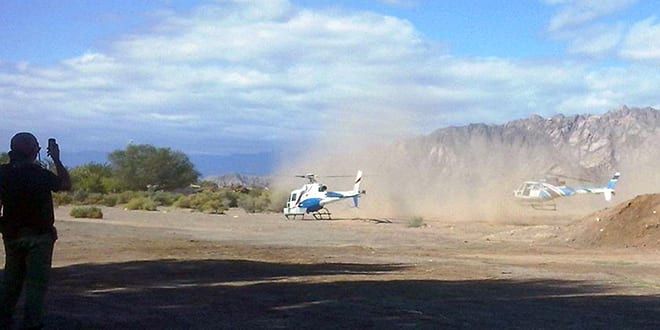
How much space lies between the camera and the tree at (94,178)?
312 feet

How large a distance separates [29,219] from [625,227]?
93.7ft

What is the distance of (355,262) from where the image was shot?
89.0ft

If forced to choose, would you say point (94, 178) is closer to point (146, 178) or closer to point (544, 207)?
point (146, 178)

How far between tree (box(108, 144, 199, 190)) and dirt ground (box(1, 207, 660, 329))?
202 ft

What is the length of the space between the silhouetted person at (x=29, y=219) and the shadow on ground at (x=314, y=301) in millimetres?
2000

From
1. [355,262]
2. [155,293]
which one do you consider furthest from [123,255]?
[155,293]

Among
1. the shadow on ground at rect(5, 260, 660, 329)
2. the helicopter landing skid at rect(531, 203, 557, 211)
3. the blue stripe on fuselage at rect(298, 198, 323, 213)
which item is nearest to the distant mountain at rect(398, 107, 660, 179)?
the helicopter landing skid at rect(531, 203, 557, 211)

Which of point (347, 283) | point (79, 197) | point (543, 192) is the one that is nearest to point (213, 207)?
point (79, 197)

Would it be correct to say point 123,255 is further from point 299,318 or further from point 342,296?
point 299,318

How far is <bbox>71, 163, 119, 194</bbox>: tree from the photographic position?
9500 centimetres

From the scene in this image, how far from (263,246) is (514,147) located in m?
81.6

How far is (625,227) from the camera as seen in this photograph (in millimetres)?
36688

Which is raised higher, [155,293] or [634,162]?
[634,162]

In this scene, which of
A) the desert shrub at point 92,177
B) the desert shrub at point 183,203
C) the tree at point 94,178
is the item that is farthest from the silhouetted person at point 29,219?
the tree at point 94,178
